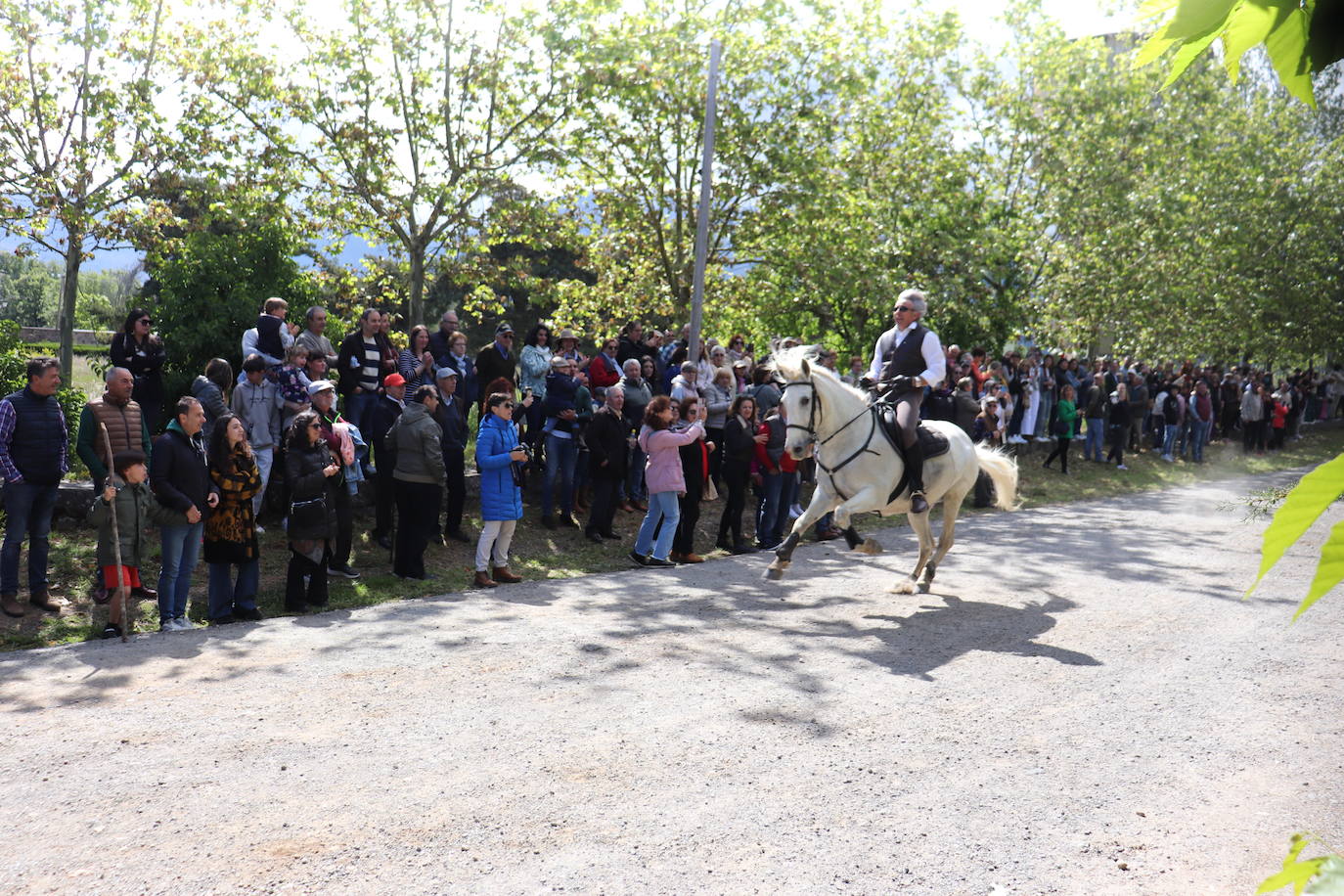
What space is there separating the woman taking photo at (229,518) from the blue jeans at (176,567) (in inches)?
5.2

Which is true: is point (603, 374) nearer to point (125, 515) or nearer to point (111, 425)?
point (111, 425)

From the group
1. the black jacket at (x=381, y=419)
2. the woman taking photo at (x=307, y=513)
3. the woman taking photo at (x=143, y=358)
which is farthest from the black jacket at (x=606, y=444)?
the woman taking photo at (x=143, y=358)

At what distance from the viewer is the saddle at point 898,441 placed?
10672 mm

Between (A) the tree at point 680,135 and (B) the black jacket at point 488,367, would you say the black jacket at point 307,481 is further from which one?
(A) the tree at point 680,135

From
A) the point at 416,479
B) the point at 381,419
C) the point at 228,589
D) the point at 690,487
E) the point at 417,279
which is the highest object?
the point at 417,279

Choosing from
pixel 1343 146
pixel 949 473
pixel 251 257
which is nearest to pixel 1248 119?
pixel 1343 146

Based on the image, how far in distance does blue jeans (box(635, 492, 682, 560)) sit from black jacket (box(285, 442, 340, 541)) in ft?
12.1

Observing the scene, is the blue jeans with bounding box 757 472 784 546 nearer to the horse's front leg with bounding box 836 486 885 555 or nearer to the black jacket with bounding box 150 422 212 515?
the horse's front leg with bounding box 836 486 885 555

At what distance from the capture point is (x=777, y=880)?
4633mm

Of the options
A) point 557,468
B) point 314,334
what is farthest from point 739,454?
point 314,334

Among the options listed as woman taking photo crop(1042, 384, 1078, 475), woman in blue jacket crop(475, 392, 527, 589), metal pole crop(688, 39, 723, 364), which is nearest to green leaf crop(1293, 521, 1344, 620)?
woman in blue jacket crop(475, 392, 527, 589)

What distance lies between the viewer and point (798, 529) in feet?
33.3

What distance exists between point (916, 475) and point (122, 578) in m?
6.95

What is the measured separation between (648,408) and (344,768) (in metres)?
7.19
